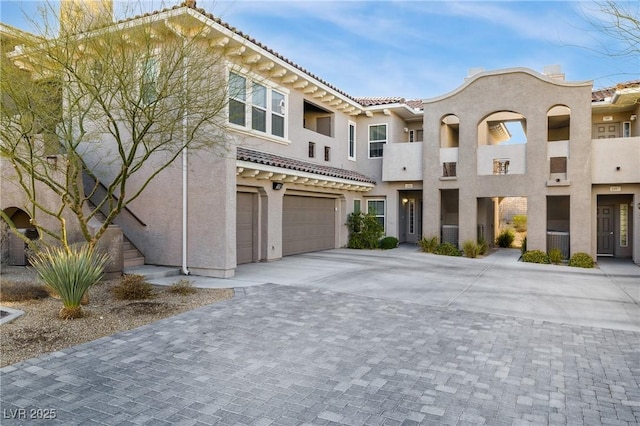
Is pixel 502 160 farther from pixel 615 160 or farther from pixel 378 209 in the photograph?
pixel 378 209

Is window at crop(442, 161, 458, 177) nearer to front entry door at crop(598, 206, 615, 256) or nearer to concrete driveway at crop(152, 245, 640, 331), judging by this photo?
concrete driveway at crop(152, 245, 640, 331)

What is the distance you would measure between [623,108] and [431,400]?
1916cm

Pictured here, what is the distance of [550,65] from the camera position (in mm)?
20078

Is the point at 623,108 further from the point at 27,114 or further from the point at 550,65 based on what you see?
the point at 27,114

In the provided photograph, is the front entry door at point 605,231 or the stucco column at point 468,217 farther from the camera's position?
the front entry door at point 605,231

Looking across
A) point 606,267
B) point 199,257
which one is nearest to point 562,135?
point 606,267

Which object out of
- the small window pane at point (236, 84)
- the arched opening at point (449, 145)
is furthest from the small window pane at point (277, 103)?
the arched opening at point (449, 145)

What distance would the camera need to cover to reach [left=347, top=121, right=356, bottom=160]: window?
845 inches

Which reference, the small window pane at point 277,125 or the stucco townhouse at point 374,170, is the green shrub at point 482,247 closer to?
the stucco townhouse at point 374,170

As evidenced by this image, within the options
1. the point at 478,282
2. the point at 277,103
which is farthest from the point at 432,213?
the point at 277,103

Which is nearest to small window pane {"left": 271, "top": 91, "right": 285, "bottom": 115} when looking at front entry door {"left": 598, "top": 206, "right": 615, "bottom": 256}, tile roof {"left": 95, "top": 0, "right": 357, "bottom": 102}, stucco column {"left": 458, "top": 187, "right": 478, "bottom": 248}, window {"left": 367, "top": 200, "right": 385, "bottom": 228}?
tile roof {"left": 95, "top": 0, "right": 357, "bottom": 102}

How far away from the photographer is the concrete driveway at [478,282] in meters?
8.65

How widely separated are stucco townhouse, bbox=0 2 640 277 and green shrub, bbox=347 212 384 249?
0.69m

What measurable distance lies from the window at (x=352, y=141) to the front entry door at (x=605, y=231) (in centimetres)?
1198
